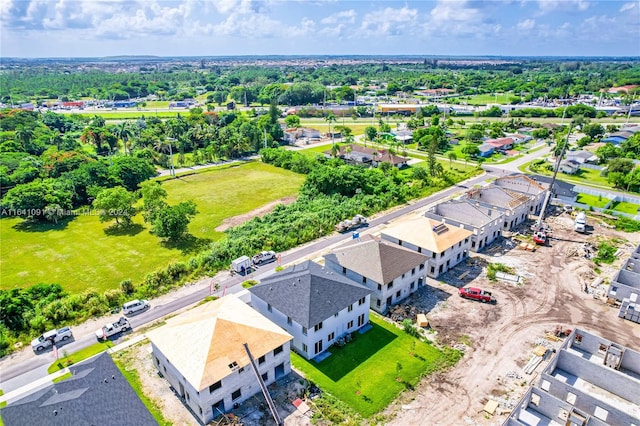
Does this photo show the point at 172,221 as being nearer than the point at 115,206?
Yes

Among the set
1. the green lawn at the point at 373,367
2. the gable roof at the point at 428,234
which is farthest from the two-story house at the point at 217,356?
the gable roof at the point at 428,234

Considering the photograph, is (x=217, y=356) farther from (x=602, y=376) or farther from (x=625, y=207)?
(x=625, y=207)

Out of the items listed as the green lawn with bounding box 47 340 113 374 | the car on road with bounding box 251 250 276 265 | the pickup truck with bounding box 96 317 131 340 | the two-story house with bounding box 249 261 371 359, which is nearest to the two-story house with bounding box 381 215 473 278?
the two-story house with bounding box 249 261 371 359

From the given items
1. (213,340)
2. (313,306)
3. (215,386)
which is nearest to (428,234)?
(313,306)

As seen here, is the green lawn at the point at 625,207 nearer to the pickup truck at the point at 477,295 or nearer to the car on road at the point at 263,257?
the pickup truck at the point at 477,295

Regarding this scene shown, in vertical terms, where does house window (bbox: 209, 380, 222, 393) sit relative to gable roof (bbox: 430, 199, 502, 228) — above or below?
below

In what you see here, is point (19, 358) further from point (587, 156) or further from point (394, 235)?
point (587, 156)

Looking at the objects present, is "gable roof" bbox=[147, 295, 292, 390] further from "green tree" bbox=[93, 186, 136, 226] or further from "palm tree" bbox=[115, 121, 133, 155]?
"palm tree" bbox=[115, 121, 133, 155]
